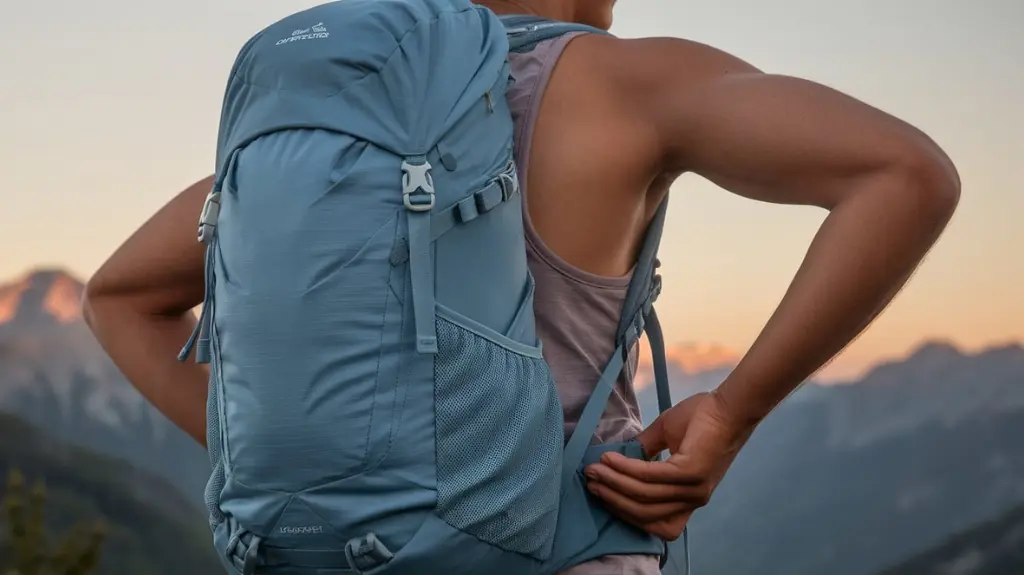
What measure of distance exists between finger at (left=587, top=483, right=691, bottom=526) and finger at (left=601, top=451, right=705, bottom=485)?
0.7 inches

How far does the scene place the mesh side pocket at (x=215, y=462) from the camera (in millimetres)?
981

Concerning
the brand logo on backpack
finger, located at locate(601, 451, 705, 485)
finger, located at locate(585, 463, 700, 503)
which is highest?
the brand logo on backpack

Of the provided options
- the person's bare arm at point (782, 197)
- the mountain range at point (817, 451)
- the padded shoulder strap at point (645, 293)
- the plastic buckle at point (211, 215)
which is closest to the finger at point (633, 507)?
the person's bare arm at point (782, 197)

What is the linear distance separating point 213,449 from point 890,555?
5271mm

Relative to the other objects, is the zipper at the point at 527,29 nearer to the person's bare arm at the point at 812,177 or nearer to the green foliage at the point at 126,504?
the person's bare arm at the point at 812,177

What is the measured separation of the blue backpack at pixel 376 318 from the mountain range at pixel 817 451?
430cm

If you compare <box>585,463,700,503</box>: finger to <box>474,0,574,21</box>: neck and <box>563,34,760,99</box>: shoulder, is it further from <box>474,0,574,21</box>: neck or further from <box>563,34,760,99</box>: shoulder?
<box>474,0,574,21</box>: neck

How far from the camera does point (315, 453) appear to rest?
895 millimetres

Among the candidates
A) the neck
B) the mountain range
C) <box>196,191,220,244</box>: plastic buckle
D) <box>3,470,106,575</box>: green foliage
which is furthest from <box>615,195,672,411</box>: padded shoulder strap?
the mountain range

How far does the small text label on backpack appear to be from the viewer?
911 millimetres

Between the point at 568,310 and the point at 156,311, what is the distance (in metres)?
0.44

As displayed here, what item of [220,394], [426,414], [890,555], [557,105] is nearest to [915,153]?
[557,105]

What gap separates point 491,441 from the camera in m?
0.92

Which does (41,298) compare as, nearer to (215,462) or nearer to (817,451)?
(817,451)
